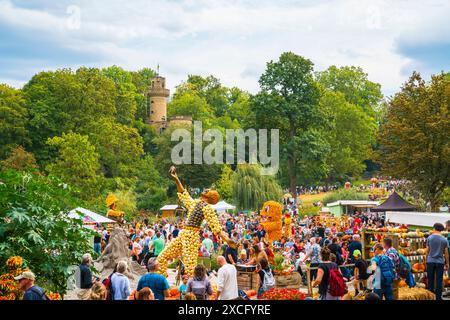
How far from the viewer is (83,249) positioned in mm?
13031

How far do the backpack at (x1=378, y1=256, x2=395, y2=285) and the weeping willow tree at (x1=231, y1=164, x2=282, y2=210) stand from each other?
35613mm

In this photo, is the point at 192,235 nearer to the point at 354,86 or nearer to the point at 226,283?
the point at 226,283

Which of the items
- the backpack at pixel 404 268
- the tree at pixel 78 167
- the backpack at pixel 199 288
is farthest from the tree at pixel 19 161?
the backpack at pixel 199 288

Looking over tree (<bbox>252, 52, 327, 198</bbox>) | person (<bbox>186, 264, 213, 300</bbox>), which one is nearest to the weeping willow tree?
tree (<bbox>252, 52, 327, 198</bbox>)

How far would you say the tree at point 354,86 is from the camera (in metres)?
86.3

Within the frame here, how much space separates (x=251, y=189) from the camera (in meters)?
46.3

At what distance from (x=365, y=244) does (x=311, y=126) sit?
134 feet

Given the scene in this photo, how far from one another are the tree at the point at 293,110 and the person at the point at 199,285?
4405cm

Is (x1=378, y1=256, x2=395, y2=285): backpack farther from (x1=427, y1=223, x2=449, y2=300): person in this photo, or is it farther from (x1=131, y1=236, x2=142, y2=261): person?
(x1=131, y1=236, x2=142, y2=261): person

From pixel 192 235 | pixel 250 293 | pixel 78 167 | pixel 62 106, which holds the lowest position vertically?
pixel 250 293

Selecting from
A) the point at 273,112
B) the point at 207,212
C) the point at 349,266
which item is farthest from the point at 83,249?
the point at 273,112

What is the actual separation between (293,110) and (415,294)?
44058 mm

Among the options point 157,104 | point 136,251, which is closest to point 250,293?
point 136,251
